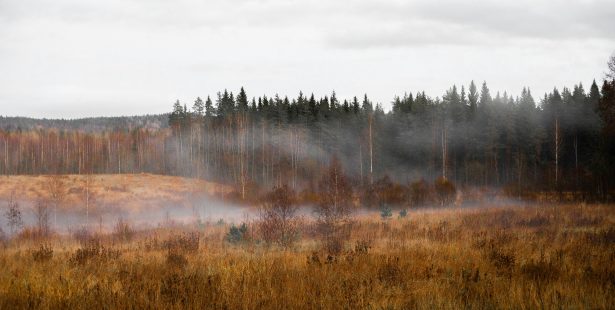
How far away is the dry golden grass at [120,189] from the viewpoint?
4369 centimetres

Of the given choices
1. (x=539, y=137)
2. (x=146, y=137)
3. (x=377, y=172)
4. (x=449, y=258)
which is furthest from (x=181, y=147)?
(x=449, y=258)

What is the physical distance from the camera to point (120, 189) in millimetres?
48688

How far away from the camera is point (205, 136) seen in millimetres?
78125

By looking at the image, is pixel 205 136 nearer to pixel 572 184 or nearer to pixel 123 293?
pixel 572 184

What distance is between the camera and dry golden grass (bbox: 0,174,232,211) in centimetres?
4369

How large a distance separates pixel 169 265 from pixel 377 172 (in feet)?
187

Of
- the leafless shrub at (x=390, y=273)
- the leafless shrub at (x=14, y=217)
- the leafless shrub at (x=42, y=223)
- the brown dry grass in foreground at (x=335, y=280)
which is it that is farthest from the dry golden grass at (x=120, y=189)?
the leafless shrub at (x=390, y=273)

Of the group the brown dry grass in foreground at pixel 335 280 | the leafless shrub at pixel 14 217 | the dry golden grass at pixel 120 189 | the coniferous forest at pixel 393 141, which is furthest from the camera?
the coniferous forest at pixel 393 141

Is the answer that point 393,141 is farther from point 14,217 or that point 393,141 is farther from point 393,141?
point 14,217

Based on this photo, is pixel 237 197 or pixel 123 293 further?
pixel 237 197

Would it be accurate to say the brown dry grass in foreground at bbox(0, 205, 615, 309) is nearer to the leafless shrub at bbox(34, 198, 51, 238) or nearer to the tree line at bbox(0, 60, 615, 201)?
the leafless shrub at bbox(34, 198, 51, 238)

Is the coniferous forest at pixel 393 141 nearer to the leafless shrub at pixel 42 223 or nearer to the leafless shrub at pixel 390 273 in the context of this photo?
the leafless shrub at pixel 42 223

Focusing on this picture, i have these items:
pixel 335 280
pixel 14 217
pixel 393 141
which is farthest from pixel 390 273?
pixel 393 141

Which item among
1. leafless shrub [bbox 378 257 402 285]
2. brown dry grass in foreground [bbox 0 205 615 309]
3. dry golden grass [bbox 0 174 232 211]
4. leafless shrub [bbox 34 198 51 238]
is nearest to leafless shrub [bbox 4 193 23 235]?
leafless shrub [bbox 34 198 51 238]
